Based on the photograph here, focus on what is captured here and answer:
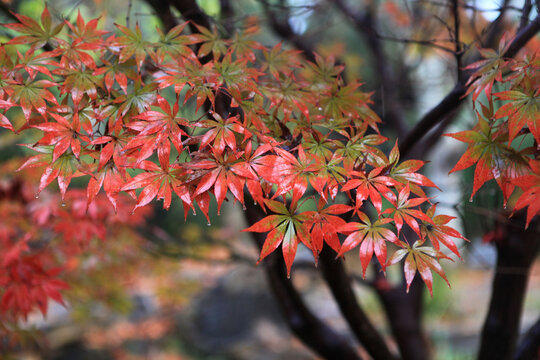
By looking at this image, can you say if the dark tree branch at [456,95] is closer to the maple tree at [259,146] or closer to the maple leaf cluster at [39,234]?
the maple tree at [259,146]

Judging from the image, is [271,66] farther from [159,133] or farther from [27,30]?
[27,30]

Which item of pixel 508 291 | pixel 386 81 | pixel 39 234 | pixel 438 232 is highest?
pixel 438 232

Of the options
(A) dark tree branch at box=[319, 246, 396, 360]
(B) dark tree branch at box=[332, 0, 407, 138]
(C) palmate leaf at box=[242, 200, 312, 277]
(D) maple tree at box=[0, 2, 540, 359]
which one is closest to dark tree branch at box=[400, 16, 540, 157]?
(D) maple tree at box=[0, 2, 540, 359]

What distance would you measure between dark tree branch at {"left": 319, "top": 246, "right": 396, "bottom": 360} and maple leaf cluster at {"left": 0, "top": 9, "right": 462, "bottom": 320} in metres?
0.31

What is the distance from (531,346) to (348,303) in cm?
79

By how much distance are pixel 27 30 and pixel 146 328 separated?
4.21 meters

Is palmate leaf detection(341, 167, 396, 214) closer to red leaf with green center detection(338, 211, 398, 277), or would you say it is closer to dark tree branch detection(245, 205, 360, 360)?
red leaf with green center detection(338, 211, 398, 277)

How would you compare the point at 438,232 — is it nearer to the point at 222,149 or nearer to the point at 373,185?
the point at 373,185

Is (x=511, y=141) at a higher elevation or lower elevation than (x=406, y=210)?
higher

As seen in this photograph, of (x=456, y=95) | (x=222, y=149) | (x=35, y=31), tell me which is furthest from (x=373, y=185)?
(x=35, y=31)

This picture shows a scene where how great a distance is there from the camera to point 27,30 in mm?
1137

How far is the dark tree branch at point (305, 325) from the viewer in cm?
185

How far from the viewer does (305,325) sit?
6.35 ft

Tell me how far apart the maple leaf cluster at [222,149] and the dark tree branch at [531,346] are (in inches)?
41.2
